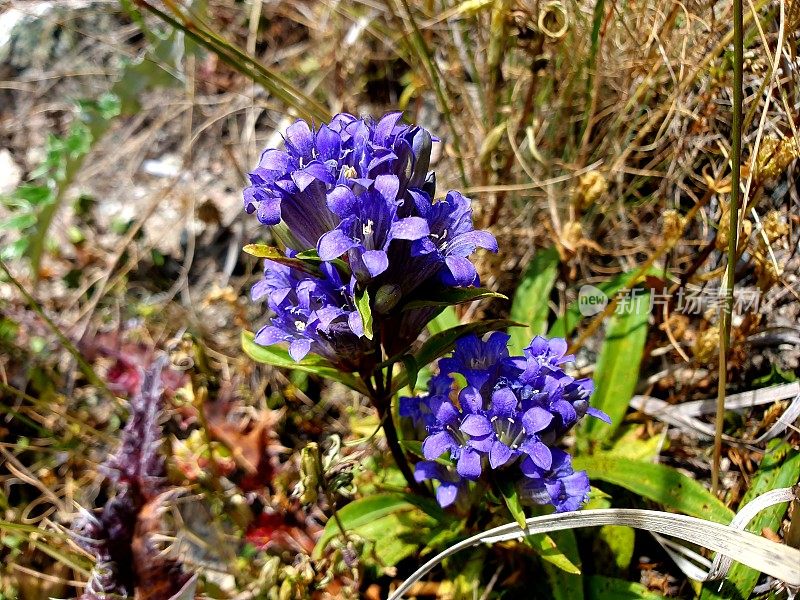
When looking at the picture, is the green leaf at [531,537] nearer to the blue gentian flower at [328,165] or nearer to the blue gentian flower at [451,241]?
the blue gentian flower at [451,241]

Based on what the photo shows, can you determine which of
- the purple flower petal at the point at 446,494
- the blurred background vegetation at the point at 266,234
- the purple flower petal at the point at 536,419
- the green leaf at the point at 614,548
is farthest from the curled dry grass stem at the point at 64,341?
the green leaf at the point at 614,548

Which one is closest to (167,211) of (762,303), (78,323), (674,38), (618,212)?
(78,323)

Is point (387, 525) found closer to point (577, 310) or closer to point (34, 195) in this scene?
point (577, 310)

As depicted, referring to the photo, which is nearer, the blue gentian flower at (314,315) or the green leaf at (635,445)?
the blue gentian flower at (314,315)

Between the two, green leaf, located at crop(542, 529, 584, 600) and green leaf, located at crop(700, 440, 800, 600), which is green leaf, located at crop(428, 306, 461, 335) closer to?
green leaf, located at crop(542, 529, 584, 600)

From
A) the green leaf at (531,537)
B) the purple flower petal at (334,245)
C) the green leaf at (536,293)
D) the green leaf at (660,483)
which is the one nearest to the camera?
the purple flower petal at (334,245)
